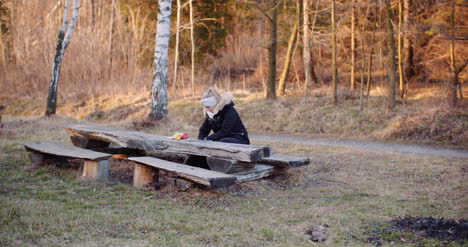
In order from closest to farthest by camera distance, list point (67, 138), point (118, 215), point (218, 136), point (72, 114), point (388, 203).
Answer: point (118, 215) < point (388, 203) < point (218, 136) < point (67, 138) < point (72, 114)

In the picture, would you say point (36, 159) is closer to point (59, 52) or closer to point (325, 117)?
point (325, 117)

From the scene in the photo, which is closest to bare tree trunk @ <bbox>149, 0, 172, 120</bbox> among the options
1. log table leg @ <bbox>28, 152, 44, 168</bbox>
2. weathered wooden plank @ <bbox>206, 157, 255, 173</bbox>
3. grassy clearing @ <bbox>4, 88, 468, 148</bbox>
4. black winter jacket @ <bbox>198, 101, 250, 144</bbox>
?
grassy clearing @ <bbox>4, 88, 468, 148</bbox>

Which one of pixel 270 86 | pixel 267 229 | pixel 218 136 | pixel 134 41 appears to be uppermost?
pixel 134 41

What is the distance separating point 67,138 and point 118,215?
291 inches

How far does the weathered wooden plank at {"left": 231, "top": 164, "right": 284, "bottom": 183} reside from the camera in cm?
673

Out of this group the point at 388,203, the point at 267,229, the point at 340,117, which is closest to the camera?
the point at 267,229

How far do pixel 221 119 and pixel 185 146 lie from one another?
92 centimetres

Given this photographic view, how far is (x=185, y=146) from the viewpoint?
23.1 ft

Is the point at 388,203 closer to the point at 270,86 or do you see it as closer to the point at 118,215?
the point at 118,215

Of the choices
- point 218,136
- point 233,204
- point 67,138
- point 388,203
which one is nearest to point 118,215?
point 233,204

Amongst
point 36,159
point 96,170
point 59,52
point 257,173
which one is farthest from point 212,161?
point 59,52

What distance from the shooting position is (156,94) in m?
15.1

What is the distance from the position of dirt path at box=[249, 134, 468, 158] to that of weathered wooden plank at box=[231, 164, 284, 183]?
396cm

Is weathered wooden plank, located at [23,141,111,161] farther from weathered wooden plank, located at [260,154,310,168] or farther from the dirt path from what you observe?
the dirt path
